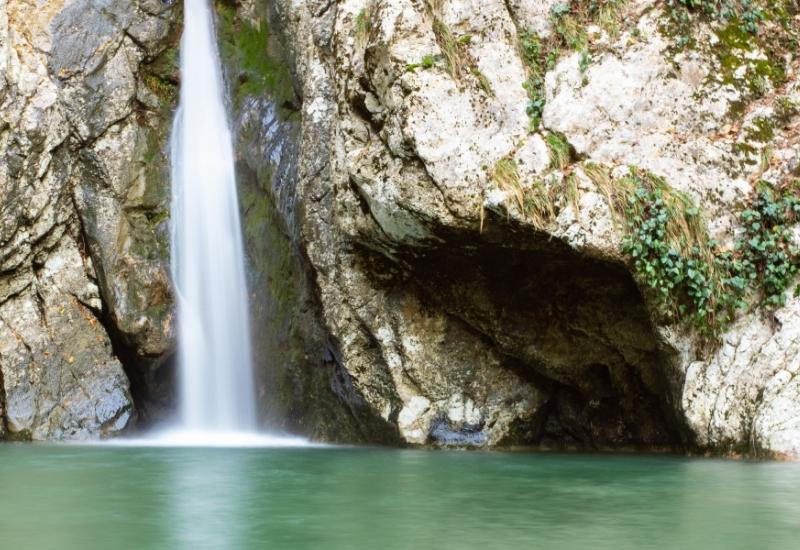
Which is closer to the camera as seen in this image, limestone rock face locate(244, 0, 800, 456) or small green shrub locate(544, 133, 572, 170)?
limestone rock face locate(244, 0, 800, 456)

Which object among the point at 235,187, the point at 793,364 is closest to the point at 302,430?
the point at 235,187

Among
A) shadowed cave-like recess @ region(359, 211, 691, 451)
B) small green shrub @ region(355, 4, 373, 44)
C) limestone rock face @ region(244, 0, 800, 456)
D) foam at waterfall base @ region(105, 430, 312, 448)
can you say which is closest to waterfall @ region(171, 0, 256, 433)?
foam at waterfall base @ region(105, 430, 312, 448)

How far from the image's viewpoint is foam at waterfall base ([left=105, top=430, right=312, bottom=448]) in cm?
1122

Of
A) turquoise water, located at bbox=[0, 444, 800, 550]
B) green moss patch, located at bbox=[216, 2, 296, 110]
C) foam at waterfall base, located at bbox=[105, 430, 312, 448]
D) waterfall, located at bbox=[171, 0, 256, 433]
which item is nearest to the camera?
turquoise water, located at bbox=[0, 444, 800, 550]

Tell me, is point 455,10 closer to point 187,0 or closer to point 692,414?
point 692,414

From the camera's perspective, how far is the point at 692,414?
28.5ft

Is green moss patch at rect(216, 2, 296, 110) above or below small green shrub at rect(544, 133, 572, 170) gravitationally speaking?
above

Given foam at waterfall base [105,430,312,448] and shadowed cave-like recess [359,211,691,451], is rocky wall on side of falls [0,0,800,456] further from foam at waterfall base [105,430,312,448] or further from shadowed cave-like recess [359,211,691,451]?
foam at waterfall base [105,430,312,448]

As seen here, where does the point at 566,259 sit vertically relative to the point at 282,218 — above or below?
below

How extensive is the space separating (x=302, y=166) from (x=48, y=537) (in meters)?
7.60

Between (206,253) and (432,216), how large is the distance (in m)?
5.45

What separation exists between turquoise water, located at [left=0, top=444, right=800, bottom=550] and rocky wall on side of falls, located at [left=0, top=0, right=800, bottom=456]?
5.40ft

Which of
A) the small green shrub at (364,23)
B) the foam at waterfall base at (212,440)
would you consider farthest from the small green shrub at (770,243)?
the foam at waterfall base at (212,440)

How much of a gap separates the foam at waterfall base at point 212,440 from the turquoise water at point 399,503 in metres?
2.20
